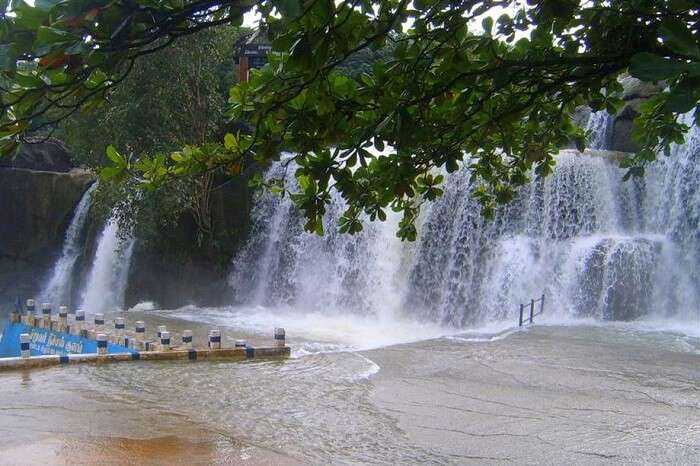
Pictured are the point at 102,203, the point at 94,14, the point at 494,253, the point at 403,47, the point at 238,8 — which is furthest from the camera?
the point at 102,203

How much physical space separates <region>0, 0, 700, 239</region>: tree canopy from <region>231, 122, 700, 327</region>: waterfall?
8.67 meters

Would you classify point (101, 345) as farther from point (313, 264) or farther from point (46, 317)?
point (313, 264)

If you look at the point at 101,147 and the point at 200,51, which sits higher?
the point at 200,51

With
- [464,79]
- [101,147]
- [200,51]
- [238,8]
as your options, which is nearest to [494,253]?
[200,51]

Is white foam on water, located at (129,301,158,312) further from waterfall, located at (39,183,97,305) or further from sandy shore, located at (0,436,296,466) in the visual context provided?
sandy shore, located at (0,436,296,466)


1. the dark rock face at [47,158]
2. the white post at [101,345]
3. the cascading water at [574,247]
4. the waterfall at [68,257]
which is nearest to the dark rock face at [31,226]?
the waterfall at [68,257]

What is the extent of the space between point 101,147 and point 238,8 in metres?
16.5

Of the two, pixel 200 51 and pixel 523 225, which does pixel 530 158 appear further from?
pixel 200 51

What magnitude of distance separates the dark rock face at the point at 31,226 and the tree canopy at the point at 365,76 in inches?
743

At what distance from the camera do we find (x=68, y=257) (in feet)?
72.3

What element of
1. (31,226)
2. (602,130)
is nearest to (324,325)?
(602,130)

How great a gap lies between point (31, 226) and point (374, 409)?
1788 centimetres

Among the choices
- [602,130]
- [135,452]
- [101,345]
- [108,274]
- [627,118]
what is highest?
[627,118]

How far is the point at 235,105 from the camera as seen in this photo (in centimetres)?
370
